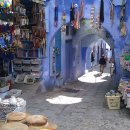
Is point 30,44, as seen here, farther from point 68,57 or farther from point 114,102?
point 68,57

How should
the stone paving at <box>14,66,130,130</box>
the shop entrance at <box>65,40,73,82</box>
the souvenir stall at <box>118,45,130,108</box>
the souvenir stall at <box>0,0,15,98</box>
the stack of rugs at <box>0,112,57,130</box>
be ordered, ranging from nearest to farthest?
1. the stack of rugs at <box>0,112,57,130</box>
2. the stone paving at <box>14,66,130,130</box>
3. the souvenir stall at <box>0,0,15,98</box>
4. the souvenir stall at <box>118,45,130,108</box>
5. the shop entrance at <box>65,40,73,82</box>

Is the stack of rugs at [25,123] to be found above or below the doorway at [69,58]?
below

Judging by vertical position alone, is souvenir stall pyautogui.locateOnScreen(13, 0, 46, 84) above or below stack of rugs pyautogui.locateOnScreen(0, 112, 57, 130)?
above

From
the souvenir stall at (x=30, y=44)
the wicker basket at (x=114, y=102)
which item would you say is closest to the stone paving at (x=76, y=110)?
the wicker basket at (x=114, y=102)

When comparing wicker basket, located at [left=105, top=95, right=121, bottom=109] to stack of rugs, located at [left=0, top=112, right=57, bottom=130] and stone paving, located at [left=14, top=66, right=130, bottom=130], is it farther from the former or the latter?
stack of rugs, located at [left=0, top=112, right=57, bottom=130]

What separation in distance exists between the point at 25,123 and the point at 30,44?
8421 millimetres

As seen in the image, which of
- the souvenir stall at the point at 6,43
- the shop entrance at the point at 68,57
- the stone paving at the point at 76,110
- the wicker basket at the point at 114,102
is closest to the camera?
the stone paving at the point at 76,110

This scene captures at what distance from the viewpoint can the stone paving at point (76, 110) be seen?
930 cm

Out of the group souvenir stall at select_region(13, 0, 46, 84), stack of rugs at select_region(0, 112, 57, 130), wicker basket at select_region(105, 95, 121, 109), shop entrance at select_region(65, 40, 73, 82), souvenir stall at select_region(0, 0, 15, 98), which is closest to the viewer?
stack of rugs at select_region(0, 112, 57, 130)

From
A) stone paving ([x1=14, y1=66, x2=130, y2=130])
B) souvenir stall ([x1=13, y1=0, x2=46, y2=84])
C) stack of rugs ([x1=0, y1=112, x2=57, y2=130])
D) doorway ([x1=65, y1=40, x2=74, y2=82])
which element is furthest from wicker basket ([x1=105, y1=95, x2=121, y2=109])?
doorway ([x1=65, y1=40, x2=74, y2=82])

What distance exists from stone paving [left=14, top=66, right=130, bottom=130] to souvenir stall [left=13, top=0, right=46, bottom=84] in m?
0.77

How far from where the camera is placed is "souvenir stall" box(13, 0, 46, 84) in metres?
13.0

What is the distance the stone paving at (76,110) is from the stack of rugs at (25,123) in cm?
332

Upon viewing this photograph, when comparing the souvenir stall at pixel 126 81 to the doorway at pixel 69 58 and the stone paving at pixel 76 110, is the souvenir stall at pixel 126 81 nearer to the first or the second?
the stone paving at pixel 76 110
